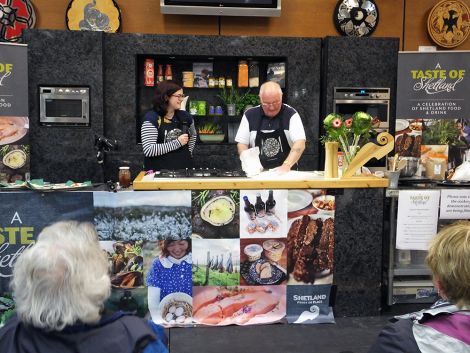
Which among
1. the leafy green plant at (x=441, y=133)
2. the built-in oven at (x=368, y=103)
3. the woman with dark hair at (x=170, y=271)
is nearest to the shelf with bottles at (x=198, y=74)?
the built-in oven at (x=368, y=103)

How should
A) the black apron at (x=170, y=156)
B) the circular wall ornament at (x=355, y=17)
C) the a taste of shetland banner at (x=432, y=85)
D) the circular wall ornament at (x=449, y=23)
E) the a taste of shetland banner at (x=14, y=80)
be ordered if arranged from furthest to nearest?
the circular wall ornament at (x=449, y=23)
the circular wall ornament at (x=355, y=17)
the a taste of shetland banner at (x=432, y=85)
the a taste of shetland banner at (x=14, y=80)
the black apron at (x=170, y=156)

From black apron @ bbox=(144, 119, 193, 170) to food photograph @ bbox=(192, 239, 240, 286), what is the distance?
1135 millimetres

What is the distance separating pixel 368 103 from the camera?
17.4 feet

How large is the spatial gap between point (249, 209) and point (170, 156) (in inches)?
46.6

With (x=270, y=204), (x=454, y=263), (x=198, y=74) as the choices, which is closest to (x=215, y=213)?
Answer: (x=270, y=204)

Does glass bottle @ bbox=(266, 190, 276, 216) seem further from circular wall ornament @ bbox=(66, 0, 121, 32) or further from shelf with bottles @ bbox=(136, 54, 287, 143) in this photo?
circular wall ornament @ bbox=(66, 0, 121, 32)

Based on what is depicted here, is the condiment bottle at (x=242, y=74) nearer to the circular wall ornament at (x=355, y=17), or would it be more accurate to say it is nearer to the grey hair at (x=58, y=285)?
the circular wall ornament at (x=355, y=17)

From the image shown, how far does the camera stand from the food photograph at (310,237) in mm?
3314

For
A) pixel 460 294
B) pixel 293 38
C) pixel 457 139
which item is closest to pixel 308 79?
pixel 293 38

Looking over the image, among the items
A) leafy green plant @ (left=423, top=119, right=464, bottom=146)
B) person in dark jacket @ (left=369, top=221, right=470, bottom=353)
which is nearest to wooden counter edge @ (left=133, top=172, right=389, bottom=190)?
person in dark jacket @ (left=369, top=221, right=470, bottom=353)

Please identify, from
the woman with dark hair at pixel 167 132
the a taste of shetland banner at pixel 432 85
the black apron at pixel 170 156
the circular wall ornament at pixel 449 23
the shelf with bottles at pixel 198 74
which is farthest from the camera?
the circular wall ornament at pixel 449 23

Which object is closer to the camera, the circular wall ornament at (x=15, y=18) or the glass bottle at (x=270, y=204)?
the glass bottle at (x=270, y=204)

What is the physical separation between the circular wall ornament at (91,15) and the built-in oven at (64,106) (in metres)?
0.78

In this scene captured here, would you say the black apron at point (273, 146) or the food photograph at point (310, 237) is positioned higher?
the black apron at point (273, 146)
